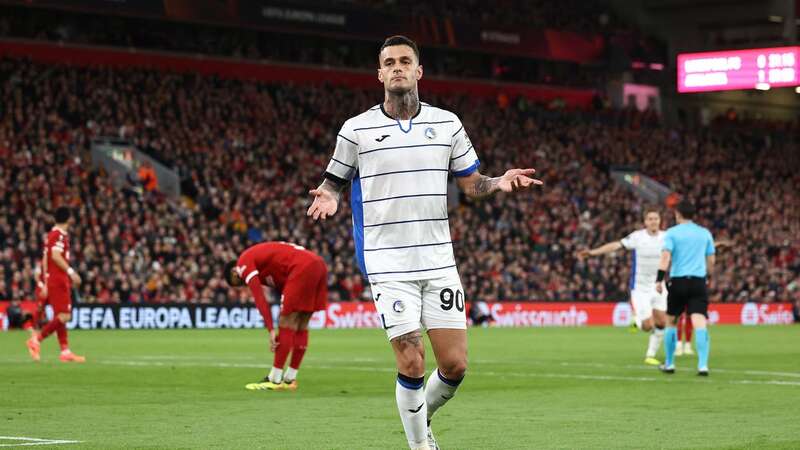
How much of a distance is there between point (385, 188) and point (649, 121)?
57.8m

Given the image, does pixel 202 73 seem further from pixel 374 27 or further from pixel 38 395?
pixel 38 395

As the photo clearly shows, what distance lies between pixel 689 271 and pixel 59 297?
32.3ft

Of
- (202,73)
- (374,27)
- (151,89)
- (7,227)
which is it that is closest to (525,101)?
(374,27)

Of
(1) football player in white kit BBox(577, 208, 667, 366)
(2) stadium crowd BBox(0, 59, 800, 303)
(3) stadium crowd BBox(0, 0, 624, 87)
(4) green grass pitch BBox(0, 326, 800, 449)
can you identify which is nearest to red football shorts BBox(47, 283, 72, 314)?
(4) green grass pitch BBox(0, 326, 800, 449)

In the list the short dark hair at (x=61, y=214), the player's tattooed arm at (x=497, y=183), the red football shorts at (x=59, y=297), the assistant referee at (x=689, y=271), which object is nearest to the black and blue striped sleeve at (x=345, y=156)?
the player's tattooed arm at (x=497, y=183)

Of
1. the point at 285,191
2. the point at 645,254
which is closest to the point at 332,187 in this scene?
the point at 645,254

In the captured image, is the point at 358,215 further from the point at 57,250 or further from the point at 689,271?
the point at 57,250

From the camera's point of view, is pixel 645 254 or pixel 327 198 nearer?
pixel 327 198

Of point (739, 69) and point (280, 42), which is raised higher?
point (280, 42)

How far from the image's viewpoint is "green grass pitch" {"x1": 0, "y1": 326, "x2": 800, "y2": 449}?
11070 millimetres

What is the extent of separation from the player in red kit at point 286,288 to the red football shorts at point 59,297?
18.6 ft

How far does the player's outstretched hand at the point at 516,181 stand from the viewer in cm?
852

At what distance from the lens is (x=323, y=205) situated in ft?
28.1

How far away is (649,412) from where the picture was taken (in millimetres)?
13445
